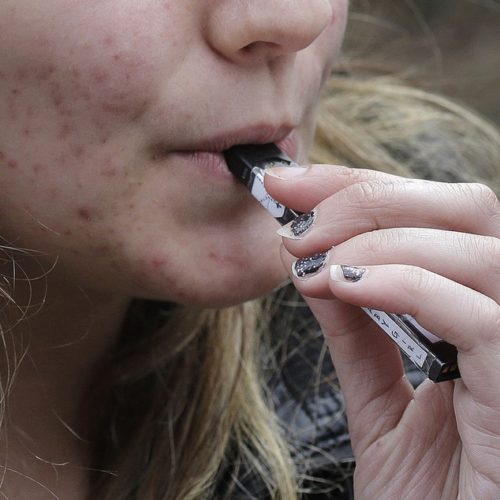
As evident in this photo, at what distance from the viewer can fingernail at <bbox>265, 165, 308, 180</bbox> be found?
→ 1.21 m

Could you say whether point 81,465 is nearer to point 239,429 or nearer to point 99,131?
point 239,429

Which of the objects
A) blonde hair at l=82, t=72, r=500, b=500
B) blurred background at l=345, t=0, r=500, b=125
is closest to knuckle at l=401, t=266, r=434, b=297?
blonde hair at l=82, t=72, r=500, b=500

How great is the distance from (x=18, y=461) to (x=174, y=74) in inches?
24.7

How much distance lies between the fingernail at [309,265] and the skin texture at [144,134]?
16 cm

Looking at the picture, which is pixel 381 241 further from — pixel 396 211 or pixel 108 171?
pixel 108 171

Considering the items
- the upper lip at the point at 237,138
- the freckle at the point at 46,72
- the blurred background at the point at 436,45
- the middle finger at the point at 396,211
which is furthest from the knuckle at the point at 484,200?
the blurred background at the point at 436,45

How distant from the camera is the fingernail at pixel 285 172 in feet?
3.96

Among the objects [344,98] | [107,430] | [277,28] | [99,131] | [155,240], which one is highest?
[277,28]

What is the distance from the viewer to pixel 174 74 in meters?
1.17

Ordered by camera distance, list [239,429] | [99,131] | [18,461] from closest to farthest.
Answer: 1. [99,131]
2. [18,461]
3. [239,429]

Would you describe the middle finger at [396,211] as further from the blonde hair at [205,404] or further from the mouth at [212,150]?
the blonde hair at [205,404]

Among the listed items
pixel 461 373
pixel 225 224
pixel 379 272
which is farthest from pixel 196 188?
pixel 461 373

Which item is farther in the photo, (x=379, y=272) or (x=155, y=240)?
(x=155, y=240)

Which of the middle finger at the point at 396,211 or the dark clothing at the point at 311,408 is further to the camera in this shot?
the dark clothing at the point at 311,408
